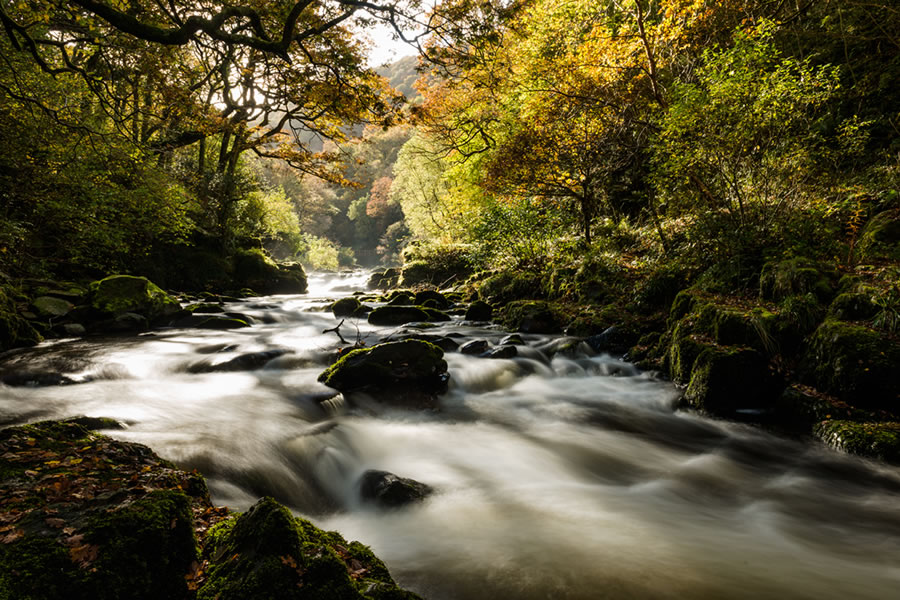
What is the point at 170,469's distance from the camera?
2531mm

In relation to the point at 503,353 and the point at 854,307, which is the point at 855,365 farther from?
the point at 503,353

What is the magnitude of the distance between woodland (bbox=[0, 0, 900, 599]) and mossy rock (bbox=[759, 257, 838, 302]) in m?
0.03

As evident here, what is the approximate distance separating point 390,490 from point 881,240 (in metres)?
7.40

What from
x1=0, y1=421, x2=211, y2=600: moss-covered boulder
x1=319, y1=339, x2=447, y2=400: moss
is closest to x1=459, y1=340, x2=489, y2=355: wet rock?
x1=319, y1=339, x2=447, y2=400: moss

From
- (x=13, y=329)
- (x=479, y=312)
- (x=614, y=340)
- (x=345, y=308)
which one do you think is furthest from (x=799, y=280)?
(x=13, y=329)

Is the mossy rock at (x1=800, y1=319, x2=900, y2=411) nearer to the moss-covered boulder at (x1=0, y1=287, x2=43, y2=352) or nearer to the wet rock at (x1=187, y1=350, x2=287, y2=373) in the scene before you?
the wet rock at (x1=187, y1=350, x2=287, y2=373)

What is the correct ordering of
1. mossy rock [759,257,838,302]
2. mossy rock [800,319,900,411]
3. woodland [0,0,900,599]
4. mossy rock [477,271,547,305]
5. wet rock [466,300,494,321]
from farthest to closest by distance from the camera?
mossy rock [477,271,547,305] < wet rock [466,300,494,321] < mossy rock [759,257,838,302] < woodland [0,0,900,599] < mossy rock [800,319,900,411]

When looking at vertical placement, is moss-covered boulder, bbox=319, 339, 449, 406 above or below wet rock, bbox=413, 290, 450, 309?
below

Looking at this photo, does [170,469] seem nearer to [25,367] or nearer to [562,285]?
[25,367]

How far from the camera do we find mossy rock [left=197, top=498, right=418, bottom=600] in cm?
158

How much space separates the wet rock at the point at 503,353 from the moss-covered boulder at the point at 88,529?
20.0ft

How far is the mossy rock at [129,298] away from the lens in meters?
9.70

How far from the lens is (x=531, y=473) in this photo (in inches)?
175

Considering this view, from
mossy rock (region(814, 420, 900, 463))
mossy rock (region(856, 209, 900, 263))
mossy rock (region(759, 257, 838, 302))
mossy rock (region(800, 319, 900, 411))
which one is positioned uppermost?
mossy rock (region(856, 209, 900, 263))
